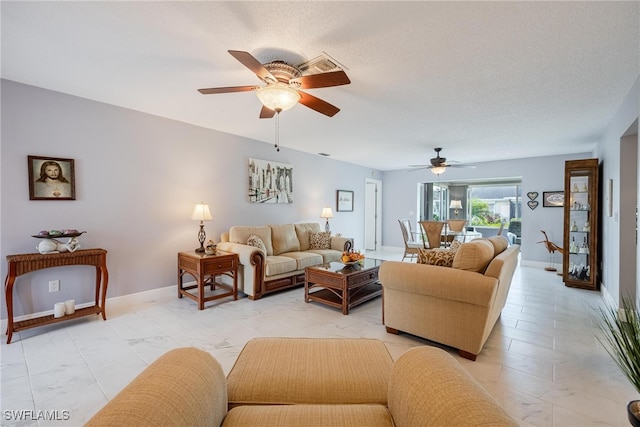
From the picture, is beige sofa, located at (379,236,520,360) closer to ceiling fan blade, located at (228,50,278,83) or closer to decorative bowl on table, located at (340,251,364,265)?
decorative bowl on table, located at (340,251,364,265)

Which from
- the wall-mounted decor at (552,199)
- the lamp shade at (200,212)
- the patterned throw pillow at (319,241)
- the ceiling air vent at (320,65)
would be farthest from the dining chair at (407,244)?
the ceiling air vent at (320,65)

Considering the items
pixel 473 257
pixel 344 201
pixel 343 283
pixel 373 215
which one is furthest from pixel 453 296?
pixel 373 215

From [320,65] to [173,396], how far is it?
238cm

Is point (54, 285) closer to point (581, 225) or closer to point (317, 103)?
point (317, 103)

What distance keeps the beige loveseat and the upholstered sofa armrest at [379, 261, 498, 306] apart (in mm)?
1786

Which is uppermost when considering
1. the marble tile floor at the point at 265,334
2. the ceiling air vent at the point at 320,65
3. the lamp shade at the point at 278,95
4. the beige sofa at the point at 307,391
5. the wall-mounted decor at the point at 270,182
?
the ceiling air vent at the point at 320,65

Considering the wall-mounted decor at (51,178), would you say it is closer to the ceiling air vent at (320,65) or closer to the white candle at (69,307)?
the white candle at (69,307)

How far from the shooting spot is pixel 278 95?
2.18 metres

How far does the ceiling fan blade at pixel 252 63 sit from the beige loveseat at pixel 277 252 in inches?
91.3

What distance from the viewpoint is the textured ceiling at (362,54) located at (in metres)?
1.76

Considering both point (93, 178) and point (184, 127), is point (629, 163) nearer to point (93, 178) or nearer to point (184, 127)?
point (184, 127)

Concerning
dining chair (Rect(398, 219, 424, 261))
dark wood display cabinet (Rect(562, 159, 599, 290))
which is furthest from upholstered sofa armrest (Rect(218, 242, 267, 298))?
dark wood display cabinet (Rect(562, 159, 599, 290))

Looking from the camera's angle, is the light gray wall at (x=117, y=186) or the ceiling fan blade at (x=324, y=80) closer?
the ceiling fan blade at (x=324, y=80)

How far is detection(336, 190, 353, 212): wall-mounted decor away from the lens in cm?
682
